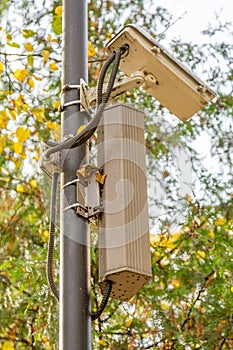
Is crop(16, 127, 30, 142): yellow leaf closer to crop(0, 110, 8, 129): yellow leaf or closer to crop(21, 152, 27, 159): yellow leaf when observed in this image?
crop(0, 110, 8, 129): yellow leaf

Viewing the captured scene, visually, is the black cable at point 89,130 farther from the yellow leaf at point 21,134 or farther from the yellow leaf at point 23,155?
the yellow leaf at point 23,155

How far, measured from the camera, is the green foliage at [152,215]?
482cm

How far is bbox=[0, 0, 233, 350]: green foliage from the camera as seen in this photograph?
4820 millimetres

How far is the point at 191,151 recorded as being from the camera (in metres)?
5.85

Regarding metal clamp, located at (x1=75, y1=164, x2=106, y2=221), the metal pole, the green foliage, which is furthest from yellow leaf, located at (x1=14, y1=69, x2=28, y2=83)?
metal clamp, located at (x1=75, y1=164, x2=106, y2=221)

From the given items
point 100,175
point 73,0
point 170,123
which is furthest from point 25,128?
point 100,175

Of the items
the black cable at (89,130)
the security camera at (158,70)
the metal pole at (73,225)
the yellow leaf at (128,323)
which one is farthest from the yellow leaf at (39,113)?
the black cable at (89,130)

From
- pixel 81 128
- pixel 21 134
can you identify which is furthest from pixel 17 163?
pixel 81 128

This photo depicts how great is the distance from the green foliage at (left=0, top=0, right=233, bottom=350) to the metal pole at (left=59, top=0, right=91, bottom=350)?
169cm

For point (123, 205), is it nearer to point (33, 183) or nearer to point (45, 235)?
point (45, 235)

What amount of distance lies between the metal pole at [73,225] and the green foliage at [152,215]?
169cm

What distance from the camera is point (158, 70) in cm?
298

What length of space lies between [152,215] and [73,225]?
9.39 feet

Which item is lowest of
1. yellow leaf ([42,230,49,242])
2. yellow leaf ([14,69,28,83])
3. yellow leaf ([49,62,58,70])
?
yellow leaf ([42,230,49,242])
